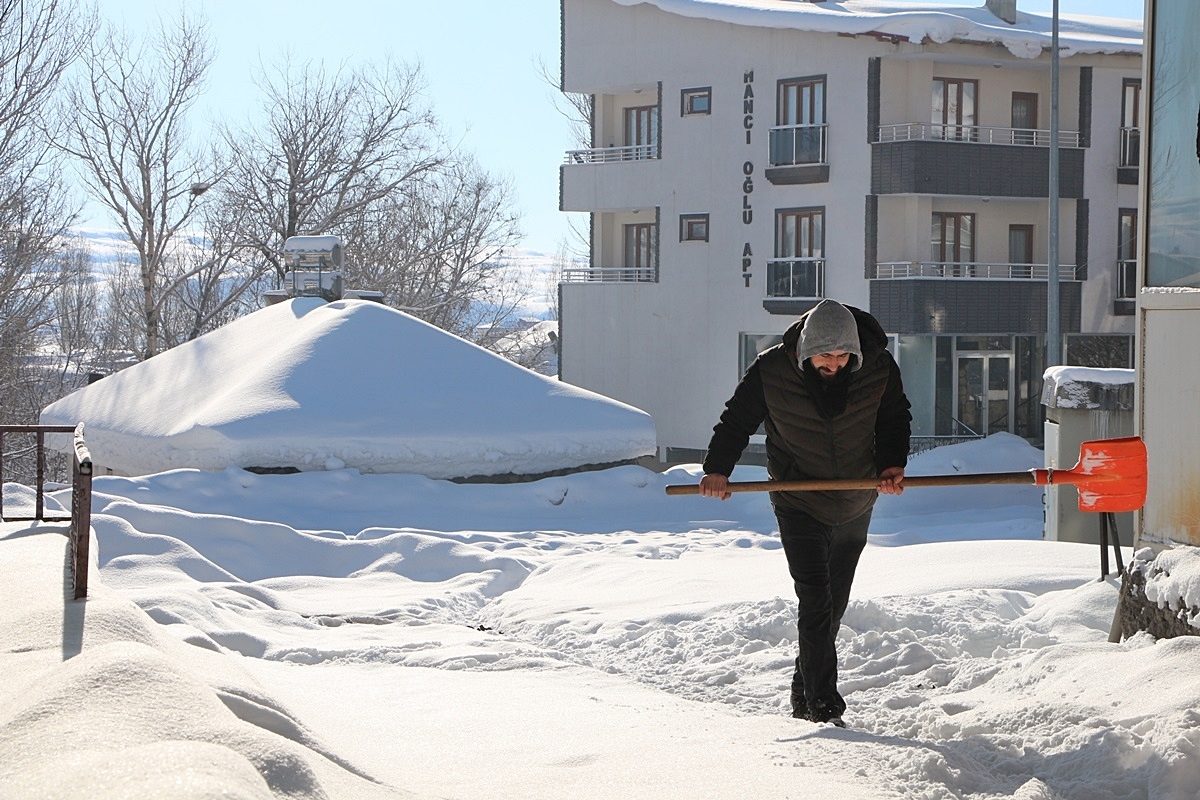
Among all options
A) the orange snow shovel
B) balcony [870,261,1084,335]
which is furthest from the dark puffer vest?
balcony [870,261,1084,335]

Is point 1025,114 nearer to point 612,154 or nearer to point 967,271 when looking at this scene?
point 967,271

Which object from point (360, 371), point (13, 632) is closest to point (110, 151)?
point (360, 371)

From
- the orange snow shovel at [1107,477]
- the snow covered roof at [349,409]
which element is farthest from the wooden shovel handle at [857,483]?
the snow covered roof at [349,409]

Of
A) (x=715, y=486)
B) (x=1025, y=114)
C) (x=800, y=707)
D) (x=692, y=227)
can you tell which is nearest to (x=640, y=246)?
(x=692, y=227)

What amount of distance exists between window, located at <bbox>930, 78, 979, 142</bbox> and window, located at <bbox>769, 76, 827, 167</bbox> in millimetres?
2266

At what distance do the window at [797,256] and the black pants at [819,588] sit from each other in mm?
23294

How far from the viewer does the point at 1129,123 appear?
→ 29.3 meters

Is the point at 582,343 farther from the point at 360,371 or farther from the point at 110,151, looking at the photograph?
the point at 360,371

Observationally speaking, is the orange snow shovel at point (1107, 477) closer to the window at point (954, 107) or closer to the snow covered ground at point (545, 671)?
the snow covered ground at point (545, 671)

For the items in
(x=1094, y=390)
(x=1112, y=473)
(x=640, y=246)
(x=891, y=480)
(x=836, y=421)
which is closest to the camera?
(x=891, y=480)

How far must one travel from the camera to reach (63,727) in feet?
9.95

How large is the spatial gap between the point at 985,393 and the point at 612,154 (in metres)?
10.1

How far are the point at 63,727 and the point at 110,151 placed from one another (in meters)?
36.0

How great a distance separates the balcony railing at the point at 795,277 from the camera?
28469 millimetres
